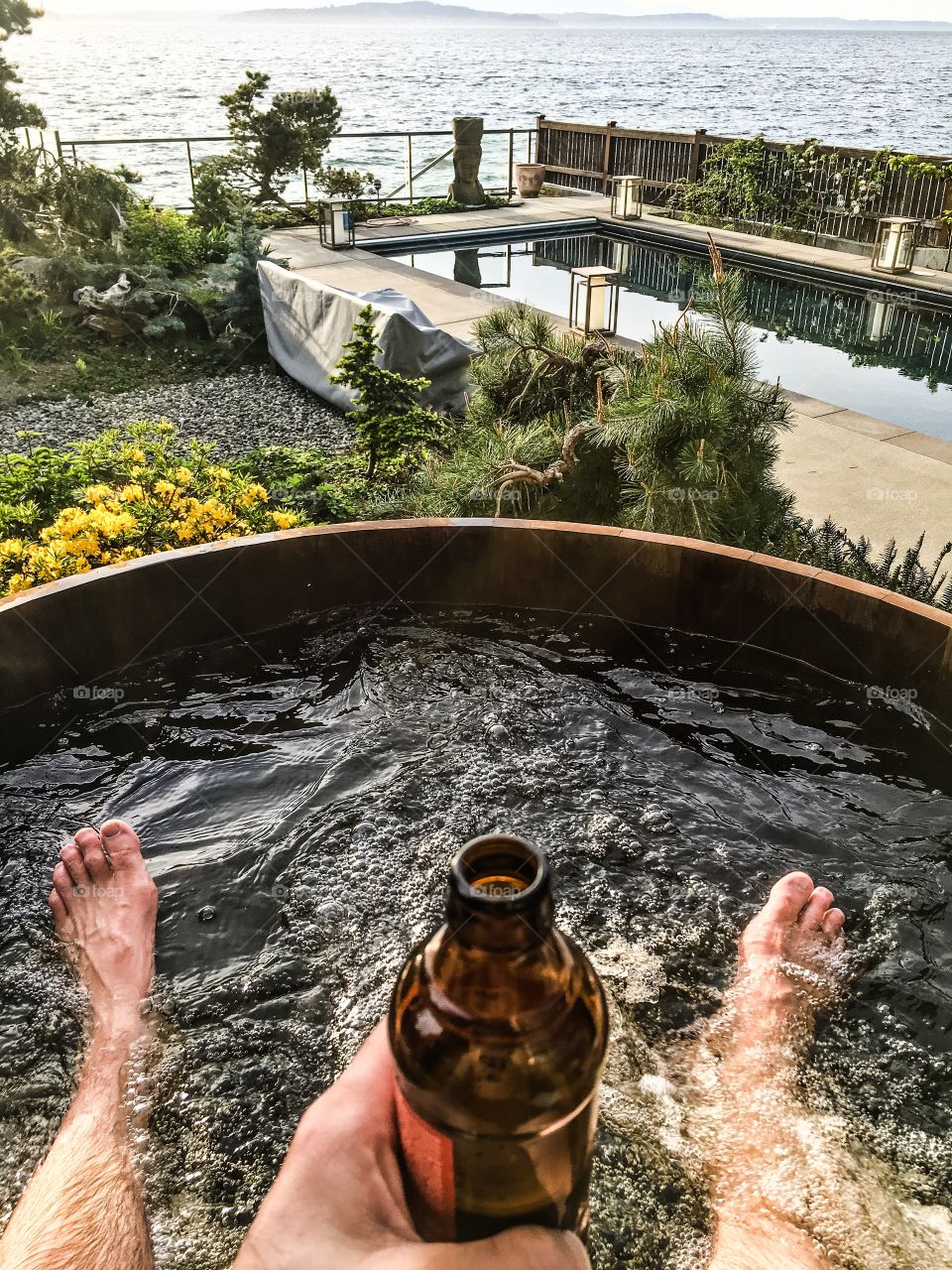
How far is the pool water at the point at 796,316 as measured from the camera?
7.88 meters

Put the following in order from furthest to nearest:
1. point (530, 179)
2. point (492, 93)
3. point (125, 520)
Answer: point (492, 93) < point (530, 179) < point (125, 520)

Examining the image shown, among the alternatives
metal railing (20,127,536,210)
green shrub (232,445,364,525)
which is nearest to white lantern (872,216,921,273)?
metal railing (20,127,536,210)

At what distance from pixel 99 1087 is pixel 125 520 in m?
2.11

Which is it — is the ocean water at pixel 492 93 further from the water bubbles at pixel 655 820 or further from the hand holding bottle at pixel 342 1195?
the hand holding bottle at pixel 342 1195

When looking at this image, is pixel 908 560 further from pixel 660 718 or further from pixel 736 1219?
pixel 736 1219

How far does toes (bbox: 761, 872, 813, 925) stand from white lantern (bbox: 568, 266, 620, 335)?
20.8 feet

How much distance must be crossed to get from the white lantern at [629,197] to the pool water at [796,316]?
2.40 feet

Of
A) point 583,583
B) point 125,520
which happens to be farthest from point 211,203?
point 583,583

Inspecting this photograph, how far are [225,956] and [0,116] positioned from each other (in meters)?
13.0

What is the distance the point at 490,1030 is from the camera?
23.3 inches

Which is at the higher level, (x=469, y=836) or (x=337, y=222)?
(x=337, y=222)

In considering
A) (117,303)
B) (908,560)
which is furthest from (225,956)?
→ (117,303)

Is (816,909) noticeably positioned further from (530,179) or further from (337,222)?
(530,179)

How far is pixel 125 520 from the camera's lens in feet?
10.3
